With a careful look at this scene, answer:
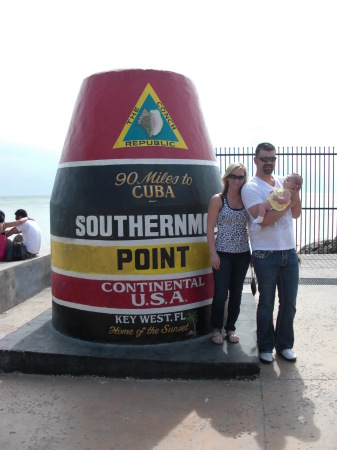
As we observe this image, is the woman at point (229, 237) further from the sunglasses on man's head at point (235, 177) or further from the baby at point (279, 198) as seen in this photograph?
the baby at point (279, 198)

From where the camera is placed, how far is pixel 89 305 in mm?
4527

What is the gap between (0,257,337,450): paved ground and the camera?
314cm

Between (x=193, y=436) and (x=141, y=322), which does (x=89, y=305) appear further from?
(x=193, y=436)

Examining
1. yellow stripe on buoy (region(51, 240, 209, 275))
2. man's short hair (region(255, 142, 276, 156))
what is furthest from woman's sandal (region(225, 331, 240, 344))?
man's short hair (region(255, 142, 276, 156))

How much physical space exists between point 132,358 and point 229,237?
1.38 metres

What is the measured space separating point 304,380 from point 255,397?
1.98 ft

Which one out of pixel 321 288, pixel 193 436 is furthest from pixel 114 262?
pixel 321 288

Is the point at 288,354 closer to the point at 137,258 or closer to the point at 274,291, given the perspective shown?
the point at 274,291

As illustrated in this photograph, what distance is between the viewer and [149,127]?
4492 millimetres

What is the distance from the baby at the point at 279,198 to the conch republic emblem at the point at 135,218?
78 cm

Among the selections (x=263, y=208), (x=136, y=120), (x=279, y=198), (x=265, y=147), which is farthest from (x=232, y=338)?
(x=136, y=120)

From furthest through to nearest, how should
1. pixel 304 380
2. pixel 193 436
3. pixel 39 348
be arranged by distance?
pixel 39 348 < pixel 304 380 < pixel 193 436

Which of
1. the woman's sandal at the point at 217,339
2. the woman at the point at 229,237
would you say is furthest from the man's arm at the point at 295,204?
the woman's sandal at the point at 217,339

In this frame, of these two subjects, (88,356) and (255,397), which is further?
(88,356)
